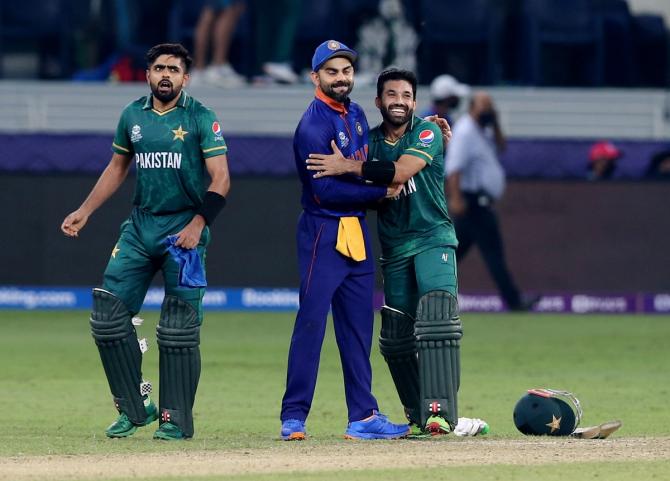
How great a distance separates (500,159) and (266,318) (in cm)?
302

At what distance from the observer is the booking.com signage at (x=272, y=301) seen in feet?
58.1

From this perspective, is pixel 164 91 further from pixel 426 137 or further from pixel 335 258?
pixel 426 137

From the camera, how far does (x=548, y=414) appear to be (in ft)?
30.0

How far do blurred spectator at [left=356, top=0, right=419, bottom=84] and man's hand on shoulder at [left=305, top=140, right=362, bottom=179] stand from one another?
451 inches

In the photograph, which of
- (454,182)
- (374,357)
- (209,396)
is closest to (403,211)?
(209,396)

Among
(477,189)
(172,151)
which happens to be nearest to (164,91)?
(172,151)

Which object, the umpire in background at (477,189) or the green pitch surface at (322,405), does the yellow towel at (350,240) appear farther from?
the umpire in background at (477,189)

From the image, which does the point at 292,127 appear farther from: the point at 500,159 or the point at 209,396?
the point at 209,396

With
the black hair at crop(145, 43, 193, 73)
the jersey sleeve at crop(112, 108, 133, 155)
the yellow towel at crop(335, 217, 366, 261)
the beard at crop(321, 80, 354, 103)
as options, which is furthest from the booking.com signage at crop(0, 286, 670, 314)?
the beard at crop(321, 80, 354, 103)

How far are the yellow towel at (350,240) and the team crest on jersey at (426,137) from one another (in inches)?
20.4

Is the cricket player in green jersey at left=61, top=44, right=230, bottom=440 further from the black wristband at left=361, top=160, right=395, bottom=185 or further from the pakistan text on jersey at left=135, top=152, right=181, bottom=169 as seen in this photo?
the black wristband at left=361, top=160, right=395, bottom=185

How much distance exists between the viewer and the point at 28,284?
17656 millimetres

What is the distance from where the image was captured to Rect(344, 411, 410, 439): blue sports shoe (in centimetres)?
880

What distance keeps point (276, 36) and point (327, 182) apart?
11.6 m
